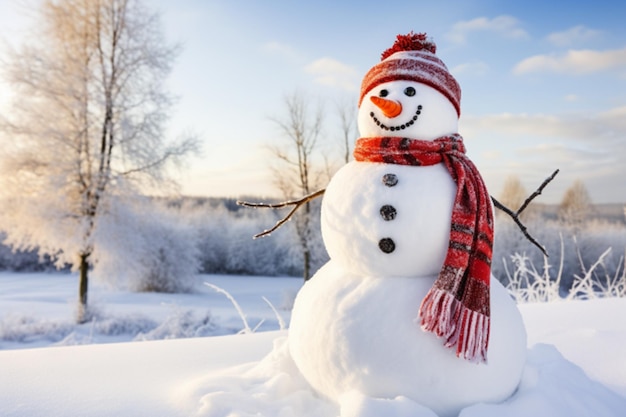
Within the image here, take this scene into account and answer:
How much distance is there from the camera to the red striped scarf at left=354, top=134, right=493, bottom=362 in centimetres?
153

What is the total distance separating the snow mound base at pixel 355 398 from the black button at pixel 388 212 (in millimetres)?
605

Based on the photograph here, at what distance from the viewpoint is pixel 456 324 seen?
1.55 metres

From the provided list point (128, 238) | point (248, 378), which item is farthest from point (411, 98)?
point (128, 238)

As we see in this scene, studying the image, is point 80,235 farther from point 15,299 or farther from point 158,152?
point 15,299

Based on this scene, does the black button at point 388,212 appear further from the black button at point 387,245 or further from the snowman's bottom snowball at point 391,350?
the snowman's bottom snowball at point 391,350

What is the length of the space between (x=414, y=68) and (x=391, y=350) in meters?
1.06

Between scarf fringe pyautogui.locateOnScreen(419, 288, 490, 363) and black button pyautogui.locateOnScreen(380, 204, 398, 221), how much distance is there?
0.94ft

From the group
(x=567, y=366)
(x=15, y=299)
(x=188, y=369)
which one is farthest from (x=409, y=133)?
(x=15, y=299)

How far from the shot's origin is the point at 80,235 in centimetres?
874

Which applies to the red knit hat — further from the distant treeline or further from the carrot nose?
the distant treeline

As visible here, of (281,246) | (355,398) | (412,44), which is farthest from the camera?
(281,246)

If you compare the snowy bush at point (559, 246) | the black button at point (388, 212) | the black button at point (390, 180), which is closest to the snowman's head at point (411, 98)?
the black button at point (390, 180)

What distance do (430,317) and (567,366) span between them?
1066 mm

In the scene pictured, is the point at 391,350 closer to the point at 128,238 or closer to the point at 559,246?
Result: the point at 128,238
